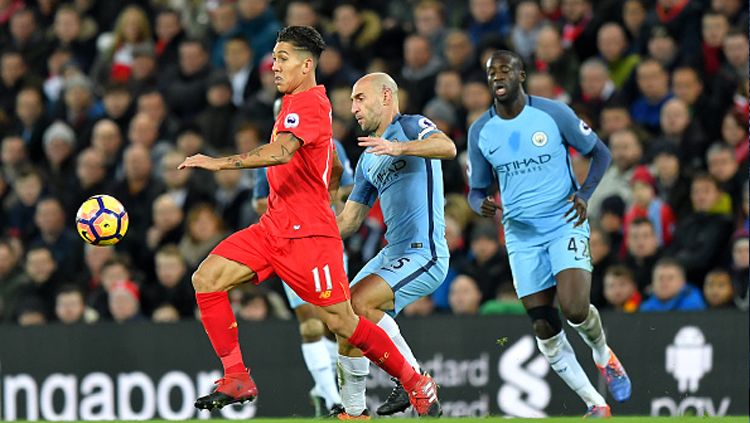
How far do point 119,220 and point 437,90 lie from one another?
6359 millimetres

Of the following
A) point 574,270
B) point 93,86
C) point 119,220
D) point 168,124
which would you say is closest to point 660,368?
point 574,270

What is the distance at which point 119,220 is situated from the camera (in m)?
Answer: 10.2

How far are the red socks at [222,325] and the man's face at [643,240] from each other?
531cm

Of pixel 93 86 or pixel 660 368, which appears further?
pixel 93 86

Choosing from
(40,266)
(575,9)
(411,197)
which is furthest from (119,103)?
(411,197)

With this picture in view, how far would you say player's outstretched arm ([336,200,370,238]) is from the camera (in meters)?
10.8

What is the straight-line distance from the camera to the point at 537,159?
11227 millimetres

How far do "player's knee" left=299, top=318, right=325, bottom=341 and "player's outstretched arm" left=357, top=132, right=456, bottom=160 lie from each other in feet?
9.50

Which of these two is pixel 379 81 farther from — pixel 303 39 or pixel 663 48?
pixel 663 48

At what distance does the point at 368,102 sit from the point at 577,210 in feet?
5.71

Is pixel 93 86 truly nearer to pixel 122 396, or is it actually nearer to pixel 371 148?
pixel 122 396

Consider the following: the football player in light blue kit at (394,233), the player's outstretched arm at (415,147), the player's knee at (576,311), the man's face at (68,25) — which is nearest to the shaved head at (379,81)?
the football player in light blue kit at (394,233)

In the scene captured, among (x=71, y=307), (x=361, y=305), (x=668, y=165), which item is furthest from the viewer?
(x=71, y=307)

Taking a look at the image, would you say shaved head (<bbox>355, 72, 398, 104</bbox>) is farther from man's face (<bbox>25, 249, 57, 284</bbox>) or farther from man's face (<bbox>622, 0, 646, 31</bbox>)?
man's face (<bbox>25, 249, 57, 284</bbox>)
